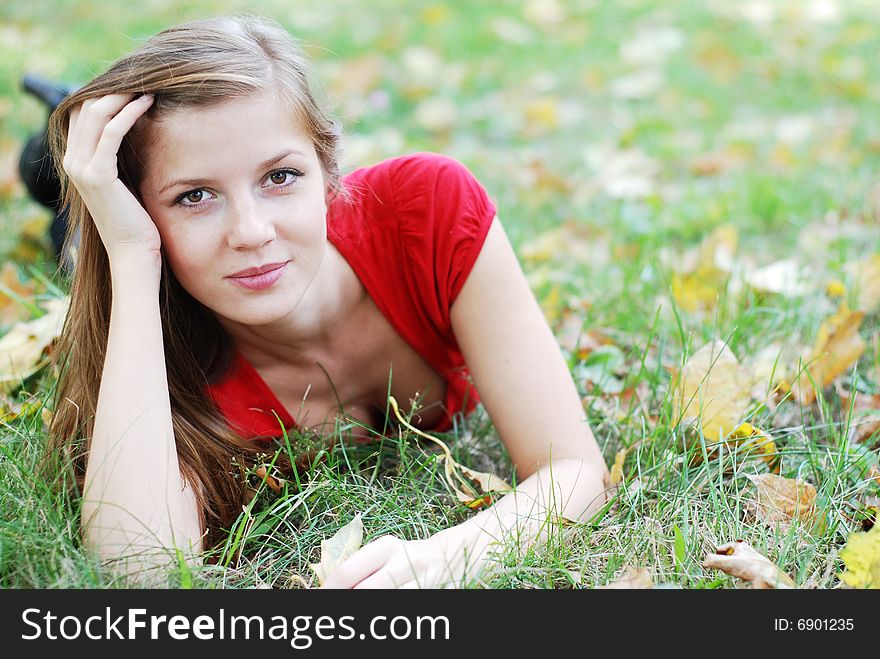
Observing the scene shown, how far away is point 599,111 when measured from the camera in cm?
425

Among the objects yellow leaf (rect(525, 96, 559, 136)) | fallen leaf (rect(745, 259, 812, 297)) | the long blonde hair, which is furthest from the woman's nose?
yellow leaf (rect(525, 96, 559, 136))

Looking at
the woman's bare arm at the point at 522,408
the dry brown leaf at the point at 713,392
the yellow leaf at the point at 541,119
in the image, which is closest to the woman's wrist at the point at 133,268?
the woman's bare arm at the point at 522,408

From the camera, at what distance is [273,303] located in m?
1.65

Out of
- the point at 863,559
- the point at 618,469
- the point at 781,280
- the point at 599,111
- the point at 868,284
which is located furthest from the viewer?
the point at 599,111

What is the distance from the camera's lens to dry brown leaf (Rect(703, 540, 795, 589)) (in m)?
1.41

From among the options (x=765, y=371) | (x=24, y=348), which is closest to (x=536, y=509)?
(x=765, y=371)

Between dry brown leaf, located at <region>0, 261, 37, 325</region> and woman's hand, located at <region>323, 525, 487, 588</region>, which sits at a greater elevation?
dry brown leaf, located at <region>0, 261, 37, 325</region>

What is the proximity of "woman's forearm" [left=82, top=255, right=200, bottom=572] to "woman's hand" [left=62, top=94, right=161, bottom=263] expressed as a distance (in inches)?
1.9

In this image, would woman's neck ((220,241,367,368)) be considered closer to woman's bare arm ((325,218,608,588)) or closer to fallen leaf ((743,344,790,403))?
woman's bare arm ((325,218,608,588))

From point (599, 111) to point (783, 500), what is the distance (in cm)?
292

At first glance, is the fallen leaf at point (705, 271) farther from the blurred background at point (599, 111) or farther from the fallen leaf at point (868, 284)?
the fallen leaf at point (868, 284)

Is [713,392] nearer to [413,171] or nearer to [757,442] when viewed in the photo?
[757,442]

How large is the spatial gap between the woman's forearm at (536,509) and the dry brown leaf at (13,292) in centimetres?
144
